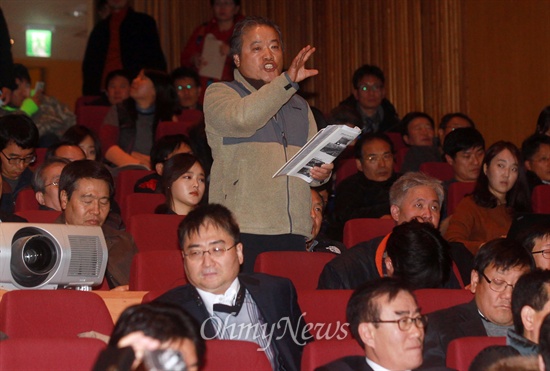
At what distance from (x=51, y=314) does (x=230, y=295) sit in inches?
22.1

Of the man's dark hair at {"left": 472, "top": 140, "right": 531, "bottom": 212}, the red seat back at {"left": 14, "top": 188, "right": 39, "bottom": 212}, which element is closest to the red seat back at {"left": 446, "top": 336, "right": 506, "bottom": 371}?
the man's dark hair at {"left": 472, "top": 140, "right": 531, "bottom": 212}

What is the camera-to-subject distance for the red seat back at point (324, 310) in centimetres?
329

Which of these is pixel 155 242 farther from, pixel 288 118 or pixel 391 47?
pixel 391 47

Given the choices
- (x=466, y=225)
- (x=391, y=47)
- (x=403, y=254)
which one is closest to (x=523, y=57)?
(x=391, y=47)

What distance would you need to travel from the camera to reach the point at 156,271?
→ 12.0ft

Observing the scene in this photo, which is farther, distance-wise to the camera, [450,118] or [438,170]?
[450,118]

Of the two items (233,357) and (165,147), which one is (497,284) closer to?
(233,357)

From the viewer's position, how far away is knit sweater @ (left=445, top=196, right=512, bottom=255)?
5.00 m

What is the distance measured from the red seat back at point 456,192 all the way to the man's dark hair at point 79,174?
2.31 m

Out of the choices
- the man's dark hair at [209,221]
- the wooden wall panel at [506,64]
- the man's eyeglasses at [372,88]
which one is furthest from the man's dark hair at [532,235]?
the man's eyeglasses at [372,88]

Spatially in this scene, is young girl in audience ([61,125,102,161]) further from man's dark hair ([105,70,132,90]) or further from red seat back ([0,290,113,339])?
red seat back ([0,290,113,339])

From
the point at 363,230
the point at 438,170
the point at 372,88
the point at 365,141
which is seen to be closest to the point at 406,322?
the point at 363,230

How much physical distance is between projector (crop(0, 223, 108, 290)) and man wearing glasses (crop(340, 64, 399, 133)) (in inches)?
170

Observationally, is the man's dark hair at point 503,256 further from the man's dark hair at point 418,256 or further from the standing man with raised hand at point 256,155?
the standing man with raised hand at point 256,155
